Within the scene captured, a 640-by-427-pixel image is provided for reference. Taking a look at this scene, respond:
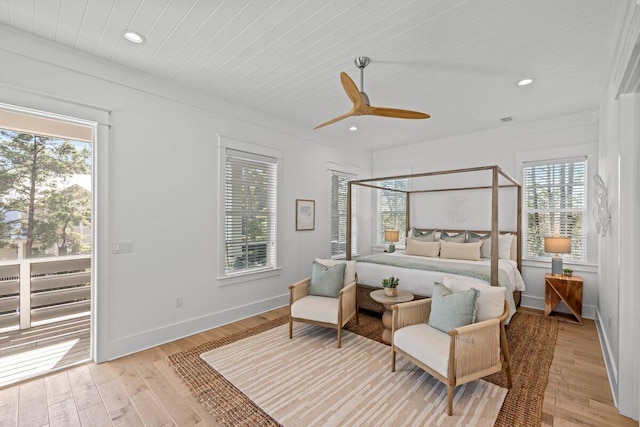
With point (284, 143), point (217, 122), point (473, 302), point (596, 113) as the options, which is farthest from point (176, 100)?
point (596, 113)

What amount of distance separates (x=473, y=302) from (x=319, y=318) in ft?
5.18

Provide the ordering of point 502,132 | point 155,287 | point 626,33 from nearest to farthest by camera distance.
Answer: point 626,33, point 155,287, point 502,132

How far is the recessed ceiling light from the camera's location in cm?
242

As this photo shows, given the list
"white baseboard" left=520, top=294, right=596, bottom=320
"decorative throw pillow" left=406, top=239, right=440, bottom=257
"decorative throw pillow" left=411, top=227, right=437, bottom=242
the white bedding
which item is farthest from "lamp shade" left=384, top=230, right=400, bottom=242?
"white baseboard" left=520, top=294, right=596, bottom=320

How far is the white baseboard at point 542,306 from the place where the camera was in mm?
4019

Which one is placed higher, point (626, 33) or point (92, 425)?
point (626, 33)

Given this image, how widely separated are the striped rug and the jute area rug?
0.06 metres

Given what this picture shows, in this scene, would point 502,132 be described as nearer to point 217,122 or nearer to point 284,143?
point 284,143

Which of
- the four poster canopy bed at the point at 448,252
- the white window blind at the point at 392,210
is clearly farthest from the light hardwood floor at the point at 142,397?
the white window blind at the point at 392,210

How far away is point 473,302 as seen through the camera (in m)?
2.41

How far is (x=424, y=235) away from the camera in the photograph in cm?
527

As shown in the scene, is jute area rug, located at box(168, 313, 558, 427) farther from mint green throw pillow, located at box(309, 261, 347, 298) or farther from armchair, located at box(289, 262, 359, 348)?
mint green throw pillow, located at box(309, 261, 347, 298)

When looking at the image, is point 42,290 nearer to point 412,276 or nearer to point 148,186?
point 148,186

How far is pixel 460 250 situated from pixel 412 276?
1375 millimetres
